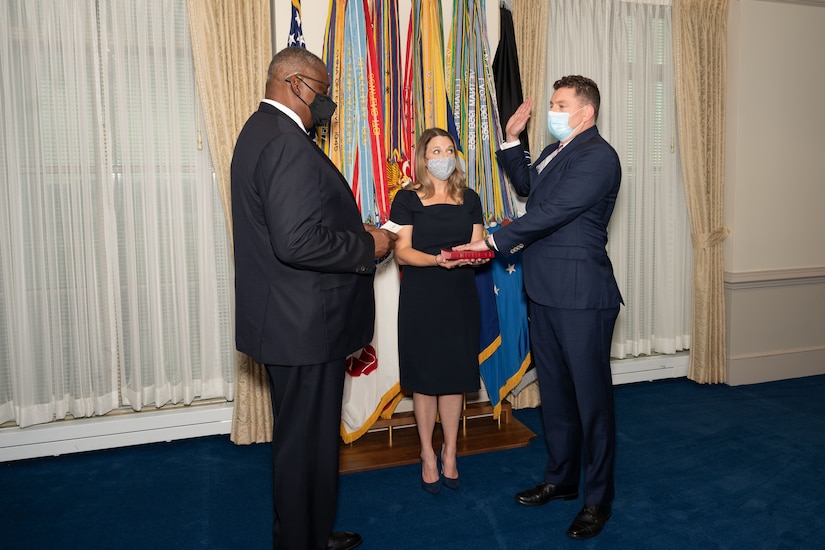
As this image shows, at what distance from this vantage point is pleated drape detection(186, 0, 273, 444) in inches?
124

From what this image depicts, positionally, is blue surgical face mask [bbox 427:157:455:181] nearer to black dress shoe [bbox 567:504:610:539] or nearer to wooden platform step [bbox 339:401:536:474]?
wooden platform step [bbox 339:401:536:474]

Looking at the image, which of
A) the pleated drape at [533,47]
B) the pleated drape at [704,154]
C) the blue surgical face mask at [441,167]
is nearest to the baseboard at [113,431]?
the blue surgical face mask at [441,167]

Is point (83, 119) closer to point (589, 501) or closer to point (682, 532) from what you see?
point (589, 501)

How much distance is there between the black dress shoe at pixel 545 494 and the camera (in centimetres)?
266

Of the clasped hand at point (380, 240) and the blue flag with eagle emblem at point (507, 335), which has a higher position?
the clasped hand at point (380, 240)

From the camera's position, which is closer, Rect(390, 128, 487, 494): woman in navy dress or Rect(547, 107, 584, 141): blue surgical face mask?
Rect(547, 107, 584, 141): blue surgical face mask

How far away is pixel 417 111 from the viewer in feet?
11.1

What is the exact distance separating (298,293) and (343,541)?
3.46 feet

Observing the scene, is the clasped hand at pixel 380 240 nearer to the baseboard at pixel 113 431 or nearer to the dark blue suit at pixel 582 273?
the dark blue suit at pixel 582 273

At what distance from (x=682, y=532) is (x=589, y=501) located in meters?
0.37

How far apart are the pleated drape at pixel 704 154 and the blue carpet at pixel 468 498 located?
31.3 inches

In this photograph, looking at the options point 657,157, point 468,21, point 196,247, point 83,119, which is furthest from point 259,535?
point 657,157

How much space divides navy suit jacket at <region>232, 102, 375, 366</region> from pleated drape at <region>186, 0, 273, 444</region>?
53.4 inches

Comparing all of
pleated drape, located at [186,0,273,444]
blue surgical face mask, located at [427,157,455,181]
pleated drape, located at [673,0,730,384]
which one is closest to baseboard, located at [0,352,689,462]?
pleated drape, located at [186,0,273,444]
